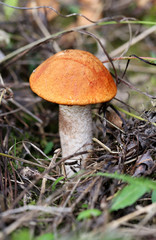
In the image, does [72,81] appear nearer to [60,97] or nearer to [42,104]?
[60,97]

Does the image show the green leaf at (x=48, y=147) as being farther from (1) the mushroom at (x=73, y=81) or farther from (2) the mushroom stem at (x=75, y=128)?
(1) the mushroom at (x=73, y=81)

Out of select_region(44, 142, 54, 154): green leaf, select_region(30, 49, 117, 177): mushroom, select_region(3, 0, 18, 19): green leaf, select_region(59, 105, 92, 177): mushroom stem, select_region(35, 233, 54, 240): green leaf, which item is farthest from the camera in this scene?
select_region(3, 0, 18, 19): green leaf

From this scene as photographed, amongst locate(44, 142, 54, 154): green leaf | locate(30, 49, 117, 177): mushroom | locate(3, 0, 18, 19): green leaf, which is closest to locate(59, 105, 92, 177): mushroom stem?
locate(30, 49, 117, 177): mushroom

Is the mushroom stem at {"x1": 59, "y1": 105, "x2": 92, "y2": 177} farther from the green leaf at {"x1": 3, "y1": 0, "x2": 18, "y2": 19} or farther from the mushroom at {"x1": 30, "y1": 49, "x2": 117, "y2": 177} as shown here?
the green leaf at {"x1": 3, "y1": 0, "x2": 18, "y2": 19}

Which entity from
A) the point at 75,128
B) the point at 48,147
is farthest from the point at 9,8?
the point at 75,128

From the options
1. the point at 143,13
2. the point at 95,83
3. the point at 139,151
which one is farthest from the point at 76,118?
the point at 143,13

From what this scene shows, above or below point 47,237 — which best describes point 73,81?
above

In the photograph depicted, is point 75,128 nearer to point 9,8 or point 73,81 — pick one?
point 73,81

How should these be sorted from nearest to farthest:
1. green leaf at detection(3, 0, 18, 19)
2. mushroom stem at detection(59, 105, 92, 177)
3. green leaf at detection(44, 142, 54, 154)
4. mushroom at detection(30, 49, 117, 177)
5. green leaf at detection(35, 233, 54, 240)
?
green leaf at detection(35, 233, 54, 240), mushroom at detection(30, 49, 117, 177), mushroom stem at detection(59, 105, 92, 177), green leaf at detection(44, 142, 54, 154), green leaf at detection(3, 0, 18, 19)

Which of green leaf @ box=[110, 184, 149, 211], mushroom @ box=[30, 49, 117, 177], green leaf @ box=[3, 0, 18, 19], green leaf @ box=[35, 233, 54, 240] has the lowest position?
green leaf @ box=[35, 233, 54, 240]
